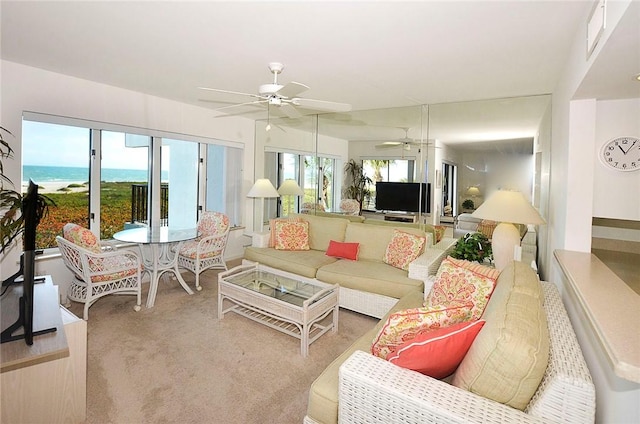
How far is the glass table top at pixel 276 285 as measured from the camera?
301cm

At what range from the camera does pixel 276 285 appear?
3.28 m

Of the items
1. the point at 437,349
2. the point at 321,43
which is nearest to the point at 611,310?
the point at 437,349

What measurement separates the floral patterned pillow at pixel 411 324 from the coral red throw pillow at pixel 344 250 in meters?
2.29

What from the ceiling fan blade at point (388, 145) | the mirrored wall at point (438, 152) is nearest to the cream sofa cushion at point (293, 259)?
the mirrored wall at point (438, 152)

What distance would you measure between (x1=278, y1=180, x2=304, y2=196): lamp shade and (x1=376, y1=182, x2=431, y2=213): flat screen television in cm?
150

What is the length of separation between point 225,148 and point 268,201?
126cm

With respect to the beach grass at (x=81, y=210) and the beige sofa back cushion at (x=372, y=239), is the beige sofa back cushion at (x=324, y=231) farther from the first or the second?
the beach grass at (x=81, y=210)

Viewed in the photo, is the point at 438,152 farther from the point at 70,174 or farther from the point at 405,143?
the point at 70,174

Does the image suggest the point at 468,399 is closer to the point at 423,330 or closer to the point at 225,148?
the point at 423,330

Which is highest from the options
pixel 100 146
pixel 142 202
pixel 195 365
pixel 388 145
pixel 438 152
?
pixel 388 145

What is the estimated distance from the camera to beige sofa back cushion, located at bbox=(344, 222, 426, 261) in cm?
395

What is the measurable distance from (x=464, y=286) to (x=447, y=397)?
1043mm

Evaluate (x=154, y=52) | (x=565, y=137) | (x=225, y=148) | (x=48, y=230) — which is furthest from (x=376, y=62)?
(x=48, y=230)

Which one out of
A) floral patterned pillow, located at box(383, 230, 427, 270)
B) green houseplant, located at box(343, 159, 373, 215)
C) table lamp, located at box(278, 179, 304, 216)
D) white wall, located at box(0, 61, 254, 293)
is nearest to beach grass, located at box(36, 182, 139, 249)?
white wall, located at box(0, 61, 254, 293)
